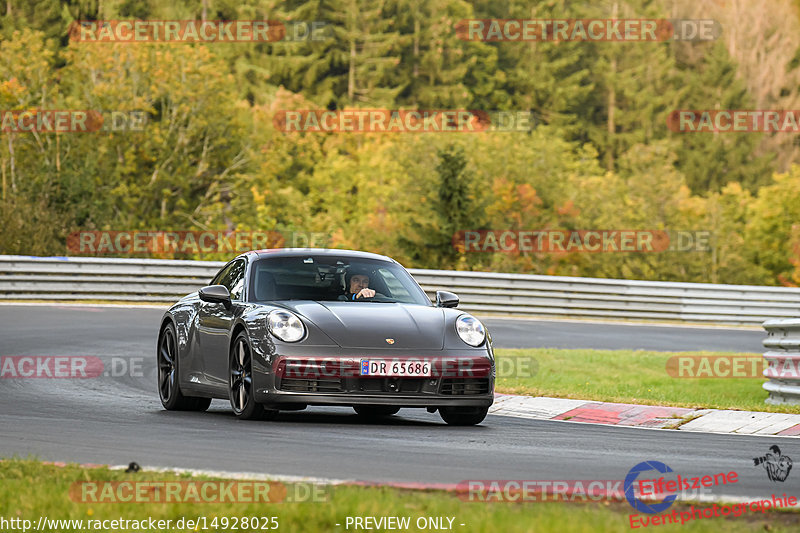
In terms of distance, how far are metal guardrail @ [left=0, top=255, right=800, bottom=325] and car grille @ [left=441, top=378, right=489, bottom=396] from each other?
53.3ft

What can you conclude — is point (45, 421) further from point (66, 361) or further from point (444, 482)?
point (66, 361)

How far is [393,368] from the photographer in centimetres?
1045

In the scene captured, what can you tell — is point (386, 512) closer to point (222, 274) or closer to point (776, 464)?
point (776, 464)

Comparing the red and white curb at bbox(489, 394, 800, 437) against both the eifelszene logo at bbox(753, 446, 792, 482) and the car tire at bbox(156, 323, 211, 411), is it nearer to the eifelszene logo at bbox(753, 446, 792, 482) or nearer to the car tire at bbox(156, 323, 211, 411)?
the eifelszene logo at bbox(753, 446, 792, 482)

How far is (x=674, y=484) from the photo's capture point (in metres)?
7.29

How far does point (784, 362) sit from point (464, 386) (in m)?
4.53

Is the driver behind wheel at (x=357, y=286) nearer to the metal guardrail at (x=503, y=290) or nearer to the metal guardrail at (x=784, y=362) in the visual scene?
the metal guardrail at (x=784, y=362)

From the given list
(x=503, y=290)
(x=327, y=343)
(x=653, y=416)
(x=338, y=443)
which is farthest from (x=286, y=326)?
(x=503, y=290)

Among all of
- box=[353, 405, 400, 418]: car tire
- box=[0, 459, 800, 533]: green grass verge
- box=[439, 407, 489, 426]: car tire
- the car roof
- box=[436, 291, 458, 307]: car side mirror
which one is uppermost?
the car roof

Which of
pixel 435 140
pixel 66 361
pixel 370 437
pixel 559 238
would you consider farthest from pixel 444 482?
pixel 435 140

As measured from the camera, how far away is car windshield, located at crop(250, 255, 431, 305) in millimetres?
11523

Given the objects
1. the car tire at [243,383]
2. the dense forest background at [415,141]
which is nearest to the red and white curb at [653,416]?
the car tire at [243,383]

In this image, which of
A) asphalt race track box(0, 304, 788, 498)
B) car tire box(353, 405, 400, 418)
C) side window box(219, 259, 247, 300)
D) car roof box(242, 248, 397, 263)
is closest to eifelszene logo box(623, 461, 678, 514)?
asphalt race track box(0, 304, 788, 498)

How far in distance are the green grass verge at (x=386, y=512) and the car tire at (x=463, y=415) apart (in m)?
4.41
